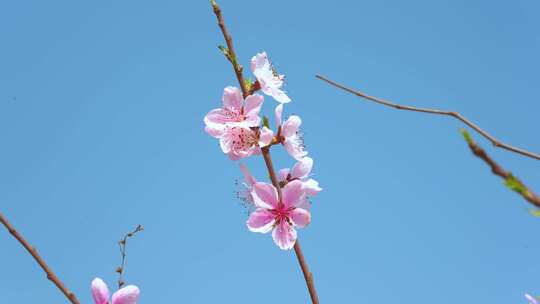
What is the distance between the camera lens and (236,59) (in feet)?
9.07

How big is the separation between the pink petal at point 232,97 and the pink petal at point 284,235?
66 cm

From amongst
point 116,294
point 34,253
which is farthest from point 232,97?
point 34,253

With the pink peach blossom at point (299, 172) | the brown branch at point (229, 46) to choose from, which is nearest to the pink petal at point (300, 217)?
the pink peach blossom at point (299, 172)

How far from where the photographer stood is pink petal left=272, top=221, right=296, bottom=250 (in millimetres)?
2719

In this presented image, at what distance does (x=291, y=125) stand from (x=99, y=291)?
57.0 inches

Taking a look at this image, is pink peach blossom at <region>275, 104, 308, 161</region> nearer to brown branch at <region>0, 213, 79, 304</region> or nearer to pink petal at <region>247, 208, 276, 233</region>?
pink petal at <region>247, 208, 276, 233</region>

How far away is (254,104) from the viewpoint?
2936 millimetres

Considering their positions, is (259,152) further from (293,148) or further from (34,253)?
(34,253)

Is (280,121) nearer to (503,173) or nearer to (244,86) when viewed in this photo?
(244,86)

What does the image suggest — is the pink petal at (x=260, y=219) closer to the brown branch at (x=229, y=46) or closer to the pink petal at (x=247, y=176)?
the pink petal at (x=247, y=176)

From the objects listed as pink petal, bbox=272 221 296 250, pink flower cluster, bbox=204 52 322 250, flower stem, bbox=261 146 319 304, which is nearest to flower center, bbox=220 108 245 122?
pink flower cluster, bbox=204 52 322 250

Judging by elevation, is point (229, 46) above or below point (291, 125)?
above

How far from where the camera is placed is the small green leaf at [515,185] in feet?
2.80

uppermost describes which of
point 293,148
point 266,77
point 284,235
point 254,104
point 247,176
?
point 266,77
